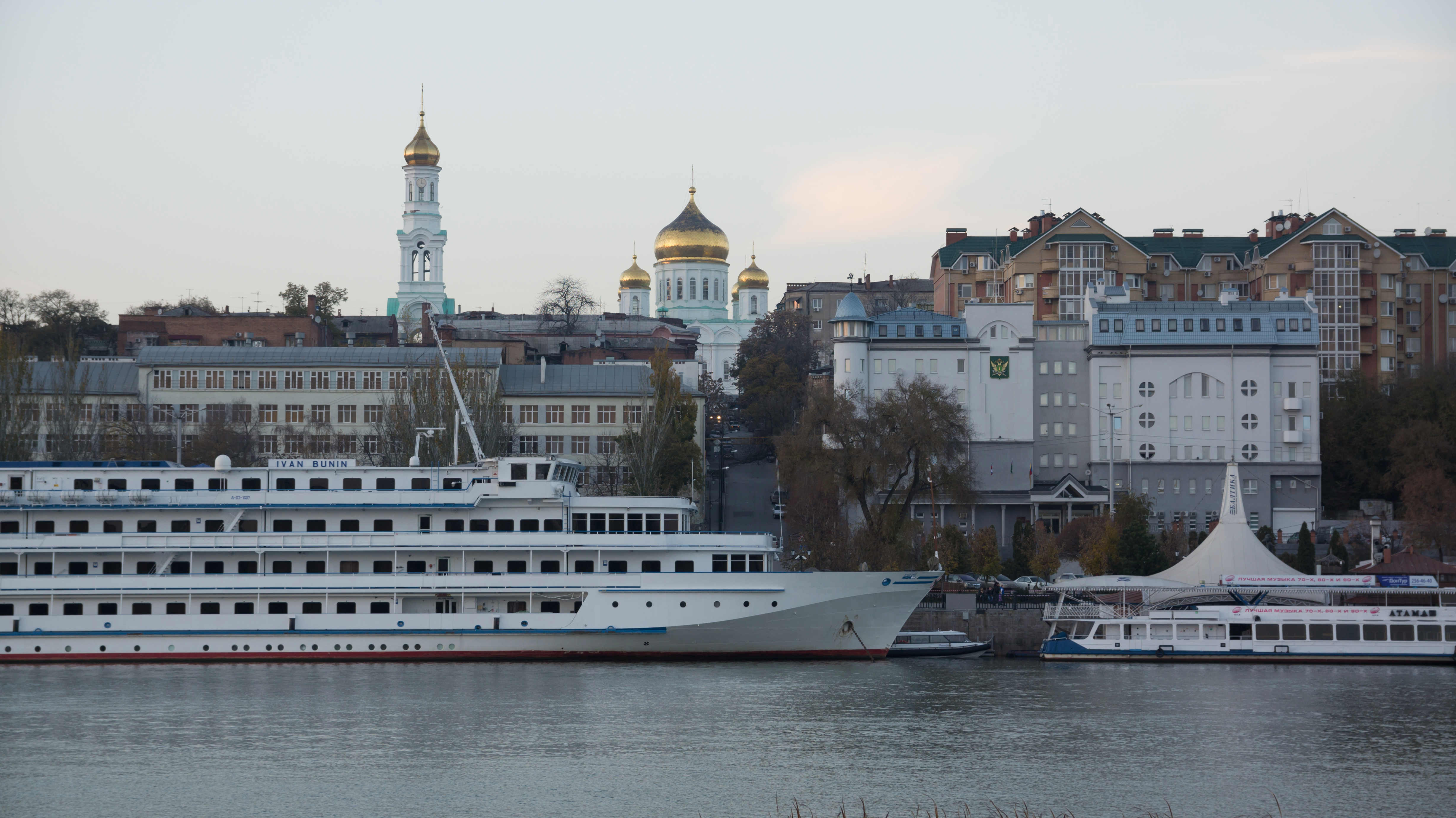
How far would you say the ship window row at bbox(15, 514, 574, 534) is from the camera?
49156 millimetres

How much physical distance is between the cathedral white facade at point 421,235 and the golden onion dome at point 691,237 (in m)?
26.6

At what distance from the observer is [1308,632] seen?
170 feet

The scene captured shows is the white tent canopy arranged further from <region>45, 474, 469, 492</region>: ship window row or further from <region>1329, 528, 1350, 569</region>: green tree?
<region>45, 474, 469, 492</region>: ship window row

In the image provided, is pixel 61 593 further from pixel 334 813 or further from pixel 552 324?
pixel 552 324

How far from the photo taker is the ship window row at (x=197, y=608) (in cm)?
4881

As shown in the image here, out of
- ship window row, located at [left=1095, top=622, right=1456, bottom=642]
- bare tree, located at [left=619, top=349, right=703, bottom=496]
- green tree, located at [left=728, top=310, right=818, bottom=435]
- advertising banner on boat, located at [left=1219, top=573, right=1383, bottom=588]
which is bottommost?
ship window row, located at [left=1095, top=622, right=1456, bottom=642]

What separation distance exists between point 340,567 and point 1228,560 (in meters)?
29.1

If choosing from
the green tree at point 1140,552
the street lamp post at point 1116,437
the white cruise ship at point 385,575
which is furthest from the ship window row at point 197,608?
the street lamp post at point 1116,437

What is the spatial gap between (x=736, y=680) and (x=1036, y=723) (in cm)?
940

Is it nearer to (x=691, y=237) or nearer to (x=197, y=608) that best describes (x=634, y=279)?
(x=691, y=237)

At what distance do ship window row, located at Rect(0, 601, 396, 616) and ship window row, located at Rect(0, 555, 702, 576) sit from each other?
95cm

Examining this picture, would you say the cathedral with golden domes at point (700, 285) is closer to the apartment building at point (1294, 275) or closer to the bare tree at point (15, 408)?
the apartment building at point (1294, 275)

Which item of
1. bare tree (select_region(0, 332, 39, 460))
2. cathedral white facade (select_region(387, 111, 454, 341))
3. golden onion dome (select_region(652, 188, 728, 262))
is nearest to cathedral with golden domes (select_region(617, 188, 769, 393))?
golden onion dome (select_region(652, 188, 728, 262))

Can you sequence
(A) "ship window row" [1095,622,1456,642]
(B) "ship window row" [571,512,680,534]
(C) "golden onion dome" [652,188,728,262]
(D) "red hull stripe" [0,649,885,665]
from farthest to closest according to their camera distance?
(C) "golden onion dome" [652,188,728,262] → (A) "ship window row" [1095,622,1456,642] → (B) "ship window row" [571,512,680,534] → (D) "red hull stripe" [0,649,885,665]
